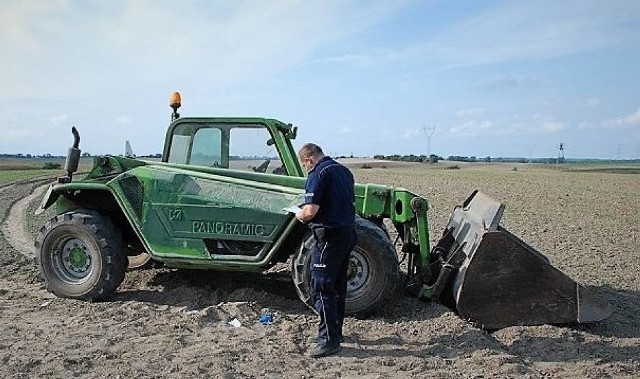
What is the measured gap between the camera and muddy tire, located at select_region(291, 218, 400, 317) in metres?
6.44

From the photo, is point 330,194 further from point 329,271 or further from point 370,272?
point 370,272

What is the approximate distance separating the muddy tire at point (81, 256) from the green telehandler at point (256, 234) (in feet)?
0.04

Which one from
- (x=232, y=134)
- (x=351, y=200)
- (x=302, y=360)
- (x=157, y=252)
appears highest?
(x=232, y=134)

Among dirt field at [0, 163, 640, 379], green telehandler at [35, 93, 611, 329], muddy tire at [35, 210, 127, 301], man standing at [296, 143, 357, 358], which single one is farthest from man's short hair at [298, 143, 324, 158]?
muddy tire at [35, 210, 127, 301]

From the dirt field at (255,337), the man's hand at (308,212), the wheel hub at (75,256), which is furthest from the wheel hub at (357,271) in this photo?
the wheel hub at (75,256)

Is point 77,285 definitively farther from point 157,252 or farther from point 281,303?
point 281,303

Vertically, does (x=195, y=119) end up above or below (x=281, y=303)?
above

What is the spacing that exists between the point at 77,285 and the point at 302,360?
3103mm

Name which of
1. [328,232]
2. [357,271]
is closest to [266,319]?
[357,271]

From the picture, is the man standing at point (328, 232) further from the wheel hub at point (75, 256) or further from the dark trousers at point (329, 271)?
the wheel hub at point (75, 256)

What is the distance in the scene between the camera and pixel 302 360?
5328 millimetres

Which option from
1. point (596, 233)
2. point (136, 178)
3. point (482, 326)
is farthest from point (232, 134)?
point (596, 233)

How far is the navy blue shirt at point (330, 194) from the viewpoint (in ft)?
17.9

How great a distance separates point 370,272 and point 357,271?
137 millimetres
